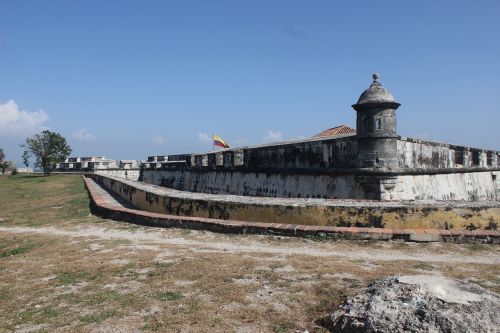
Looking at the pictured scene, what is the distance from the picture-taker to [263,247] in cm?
544

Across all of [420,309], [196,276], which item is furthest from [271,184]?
[420,309]

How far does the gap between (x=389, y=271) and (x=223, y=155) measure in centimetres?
1208

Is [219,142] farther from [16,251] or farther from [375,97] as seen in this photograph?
[16,251]

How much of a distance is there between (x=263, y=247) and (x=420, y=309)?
3059mm

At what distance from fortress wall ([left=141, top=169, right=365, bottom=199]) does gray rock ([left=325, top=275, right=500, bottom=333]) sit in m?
7.53

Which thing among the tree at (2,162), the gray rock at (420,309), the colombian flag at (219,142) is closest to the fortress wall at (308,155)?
the gray rock at (420,309)

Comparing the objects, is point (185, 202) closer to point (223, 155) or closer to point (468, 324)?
point (468, 324)

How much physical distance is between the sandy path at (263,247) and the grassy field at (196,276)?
0.05 ft

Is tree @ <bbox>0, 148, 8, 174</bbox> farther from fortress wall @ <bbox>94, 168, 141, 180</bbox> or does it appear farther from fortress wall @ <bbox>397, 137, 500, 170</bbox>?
fortress wall @ <bbox>397, 137, 500, 170</bbox>

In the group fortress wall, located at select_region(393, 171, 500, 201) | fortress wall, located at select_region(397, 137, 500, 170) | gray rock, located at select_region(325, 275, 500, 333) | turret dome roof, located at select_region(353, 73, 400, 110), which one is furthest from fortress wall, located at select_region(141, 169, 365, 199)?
gray rock, located at select_region(325, 275, 500, 333)

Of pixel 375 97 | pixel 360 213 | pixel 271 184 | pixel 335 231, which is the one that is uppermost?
pixel 375 97

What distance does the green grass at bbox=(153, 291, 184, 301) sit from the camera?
3.40 metres

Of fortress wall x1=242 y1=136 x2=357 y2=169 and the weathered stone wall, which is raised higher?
fortress wall x1=242 y1=136 x2=357 y2=169

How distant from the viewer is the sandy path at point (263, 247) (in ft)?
15.6
